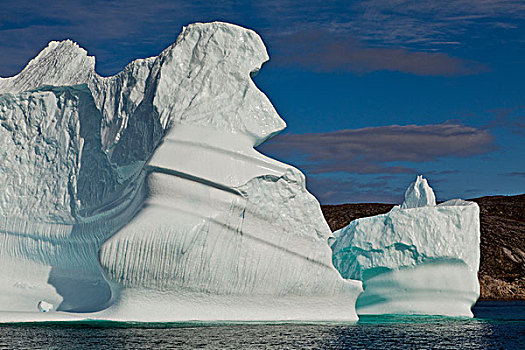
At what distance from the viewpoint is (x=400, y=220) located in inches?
774

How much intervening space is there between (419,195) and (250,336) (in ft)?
34.8

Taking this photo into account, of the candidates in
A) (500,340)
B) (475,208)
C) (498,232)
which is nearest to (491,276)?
(498,232)

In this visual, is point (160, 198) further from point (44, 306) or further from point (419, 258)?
point (419, 258)

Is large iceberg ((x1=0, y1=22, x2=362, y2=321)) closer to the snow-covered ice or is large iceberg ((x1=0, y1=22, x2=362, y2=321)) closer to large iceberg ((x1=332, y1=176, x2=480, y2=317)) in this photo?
the snow-covered ice

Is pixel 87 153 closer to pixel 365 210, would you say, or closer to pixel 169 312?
pixel 169 312

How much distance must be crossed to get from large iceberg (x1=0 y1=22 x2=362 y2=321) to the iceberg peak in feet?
19.9

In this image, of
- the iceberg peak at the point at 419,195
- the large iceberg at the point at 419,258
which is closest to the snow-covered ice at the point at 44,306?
the large iceberg at the point at 419,258

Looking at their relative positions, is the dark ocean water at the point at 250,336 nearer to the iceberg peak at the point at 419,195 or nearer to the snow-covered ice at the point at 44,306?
the snow-covered ice at the point at 44,306

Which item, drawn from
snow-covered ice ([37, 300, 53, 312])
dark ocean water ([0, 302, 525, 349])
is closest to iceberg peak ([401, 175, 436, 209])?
dark ocean water ([0, 302, 525, 349])

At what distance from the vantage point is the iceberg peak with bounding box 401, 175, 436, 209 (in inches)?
877

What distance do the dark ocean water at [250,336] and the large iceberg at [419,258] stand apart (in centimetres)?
225

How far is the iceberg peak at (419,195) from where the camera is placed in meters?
22.3

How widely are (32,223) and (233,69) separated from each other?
727 centimetres

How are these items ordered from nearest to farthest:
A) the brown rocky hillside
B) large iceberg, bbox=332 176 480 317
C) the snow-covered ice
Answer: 1. the snow-covered ice
2. large iceberg, bbox=332 176 480 317
3. the brown rocky hillside
